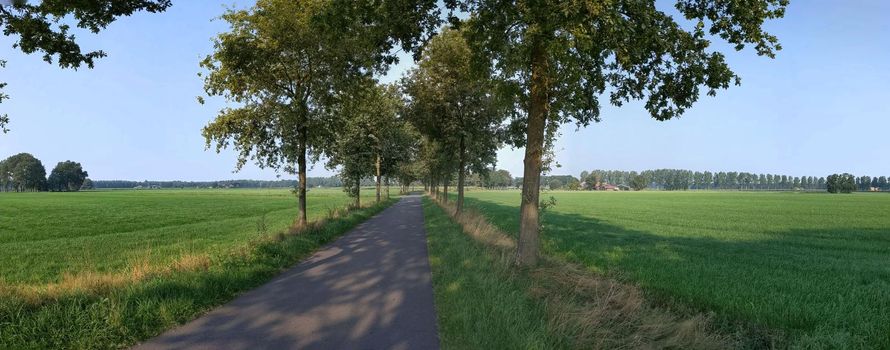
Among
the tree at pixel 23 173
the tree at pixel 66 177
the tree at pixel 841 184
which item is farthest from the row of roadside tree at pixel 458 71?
the tree at pixel 66 177

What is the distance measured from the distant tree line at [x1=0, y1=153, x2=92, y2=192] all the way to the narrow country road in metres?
173

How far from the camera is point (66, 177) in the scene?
493 feet

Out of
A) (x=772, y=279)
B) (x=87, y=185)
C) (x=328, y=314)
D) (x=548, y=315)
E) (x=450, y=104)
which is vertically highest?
(x=450, y=104)

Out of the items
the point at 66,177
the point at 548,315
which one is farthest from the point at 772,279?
the point at 66,177

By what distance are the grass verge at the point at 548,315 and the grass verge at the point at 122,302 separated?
11.7 ft

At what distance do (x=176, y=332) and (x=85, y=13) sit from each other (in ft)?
18.6

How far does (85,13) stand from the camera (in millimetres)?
7645

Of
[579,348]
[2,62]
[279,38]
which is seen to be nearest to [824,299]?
[579,348]

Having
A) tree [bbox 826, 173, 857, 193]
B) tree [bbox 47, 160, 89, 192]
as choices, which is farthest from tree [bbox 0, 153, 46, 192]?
tree [bbox 826, 173, 857, 193]

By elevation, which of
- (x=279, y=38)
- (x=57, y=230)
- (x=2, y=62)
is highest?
(x=279, y=38)

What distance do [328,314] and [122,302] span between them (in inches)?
108

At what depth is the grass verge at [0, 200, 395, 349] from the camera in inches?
205

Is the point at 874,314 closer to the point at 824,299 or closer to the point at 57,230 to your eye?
the point at 824,299

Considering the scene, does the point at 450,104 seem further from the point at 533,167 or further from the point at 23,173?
the point at 23,173
